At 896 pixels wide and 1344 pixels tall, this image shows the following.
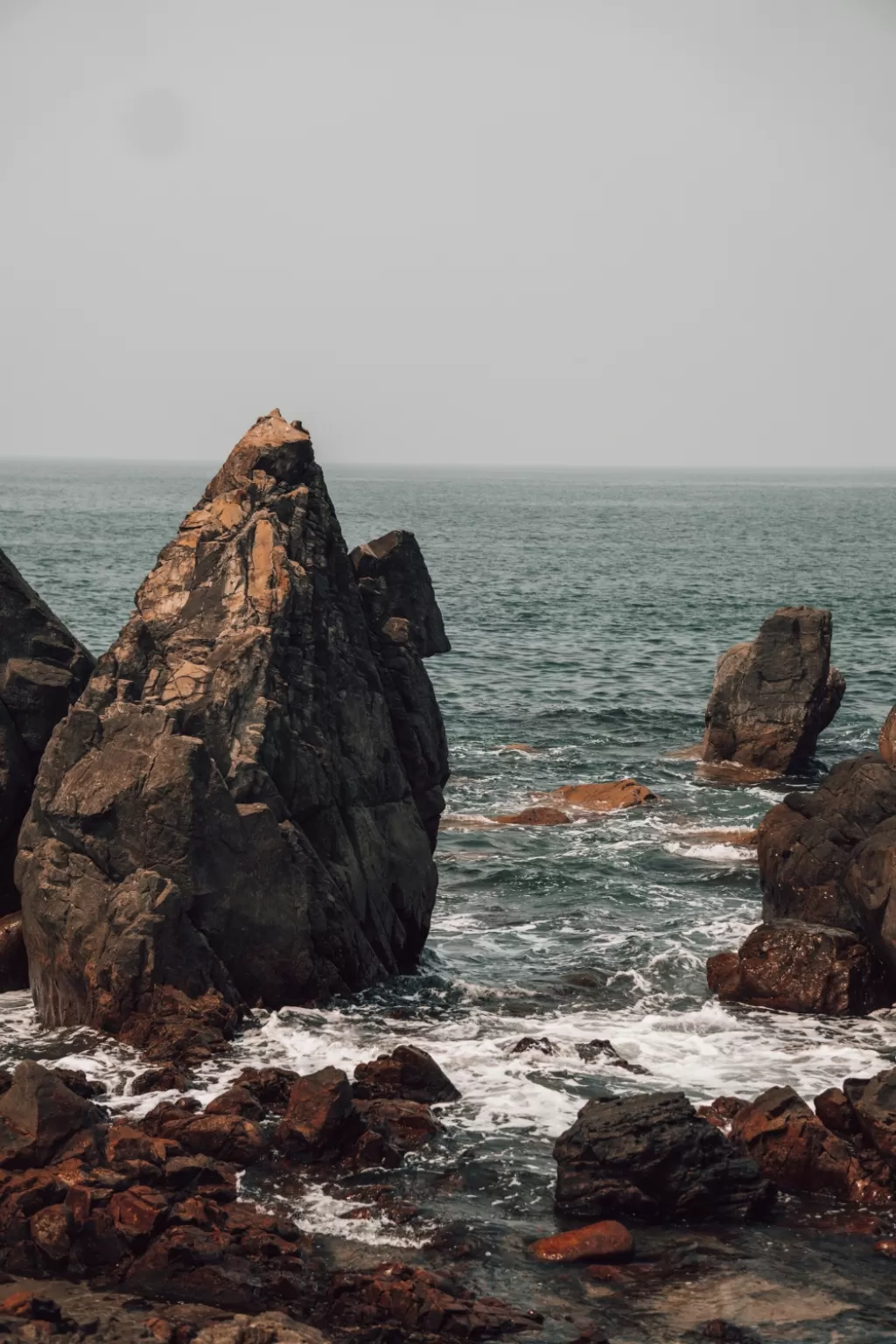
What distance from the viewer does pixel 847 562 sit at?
121m

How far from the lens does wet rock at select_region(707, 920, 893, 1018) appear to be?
2709 centimetres

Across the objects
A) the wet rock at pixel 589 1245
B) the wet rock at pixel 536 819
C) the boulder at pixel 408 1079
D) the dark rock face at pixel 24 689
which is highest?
the dark rock face at pixel 24 689

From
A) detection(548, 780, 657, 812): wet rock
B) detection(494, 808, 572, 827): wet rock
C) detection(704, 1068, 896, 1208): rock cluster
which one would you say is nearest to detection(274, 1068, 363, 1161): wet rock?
detection(704, 1068, 896, 1208): rock cluster

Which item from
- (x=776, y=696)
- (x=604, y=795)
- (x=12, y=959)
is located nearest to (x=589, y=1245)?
(x=12, y=959)

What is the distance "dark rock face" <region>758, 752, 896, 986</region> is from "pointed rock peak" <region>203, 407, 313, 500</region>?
13089 mm

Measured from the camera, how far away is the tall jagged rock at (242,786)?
25.8 metres

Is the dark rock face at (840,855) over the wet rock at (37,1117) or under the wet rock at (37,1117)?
over

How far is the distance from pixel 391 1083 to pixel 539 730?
29.6 m

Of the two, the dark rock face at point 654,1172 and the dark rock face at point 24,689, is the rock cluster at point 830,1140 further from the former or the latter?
the dark rock face at point 24,689

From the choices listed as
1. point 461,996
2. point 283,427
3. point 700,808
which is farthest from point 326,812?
point 700,808

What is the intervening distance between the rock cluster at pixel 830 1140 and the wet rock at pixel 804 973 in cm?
509

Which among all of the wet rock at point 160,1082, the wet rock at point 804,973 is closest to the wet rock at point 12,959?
the wet rock at point 160,1082

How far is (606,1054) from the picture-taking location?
2500 cm

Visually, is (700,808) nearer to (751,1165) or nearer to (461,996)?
(461,996)
